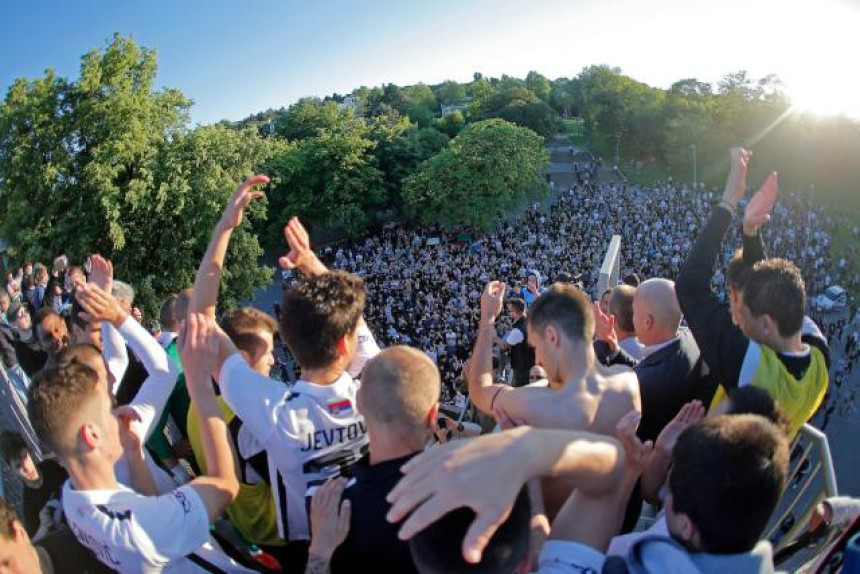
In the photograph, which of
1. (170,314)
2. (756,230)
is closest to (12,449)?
(170,314)

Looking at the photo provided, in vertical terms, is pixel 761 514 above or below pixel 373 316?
above

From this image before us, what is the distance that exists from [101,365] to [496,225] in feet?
108

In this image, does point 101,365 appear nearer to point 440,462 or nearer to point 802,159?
point 440,462

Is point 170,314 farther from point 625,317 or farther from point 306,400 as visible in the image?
point 625,317

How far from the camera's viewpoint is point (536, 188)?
35781 millimetres

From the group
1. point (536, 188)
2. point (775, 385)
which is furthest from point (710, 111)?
point (775, 385)

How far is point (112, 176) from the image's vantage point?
16.6 meters

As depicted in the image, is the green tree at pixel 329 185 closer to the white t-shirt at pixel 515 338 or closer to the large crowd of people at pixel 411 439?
the white t-shirt at pixel 515 338

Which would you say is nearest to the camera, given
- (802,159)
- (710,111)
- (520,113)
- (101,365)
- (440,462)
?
(440,462)

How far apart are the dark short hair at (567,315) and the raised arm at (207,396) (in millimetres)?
1400

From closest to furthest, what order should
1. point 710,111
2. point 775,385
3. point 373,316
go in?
point 775,385, point 373,316, point 710,111

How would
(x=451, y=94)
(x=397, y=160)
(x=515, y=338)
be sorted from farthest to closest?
(x=451, y=94) → (x=397, y=160) → (x=515, y=338)

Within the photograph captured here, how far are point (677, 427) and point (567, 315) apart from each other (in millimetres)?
688

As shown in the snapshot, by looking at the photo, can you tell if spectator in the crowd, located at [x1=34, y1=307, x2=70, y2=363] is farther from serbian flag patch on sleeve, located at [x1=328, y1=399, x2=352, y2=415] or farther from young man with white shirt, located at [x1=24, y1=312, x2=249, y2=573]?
serbian flag patch on sleeve, located at [x1=328, y1=399, x2=352, y2=415]
